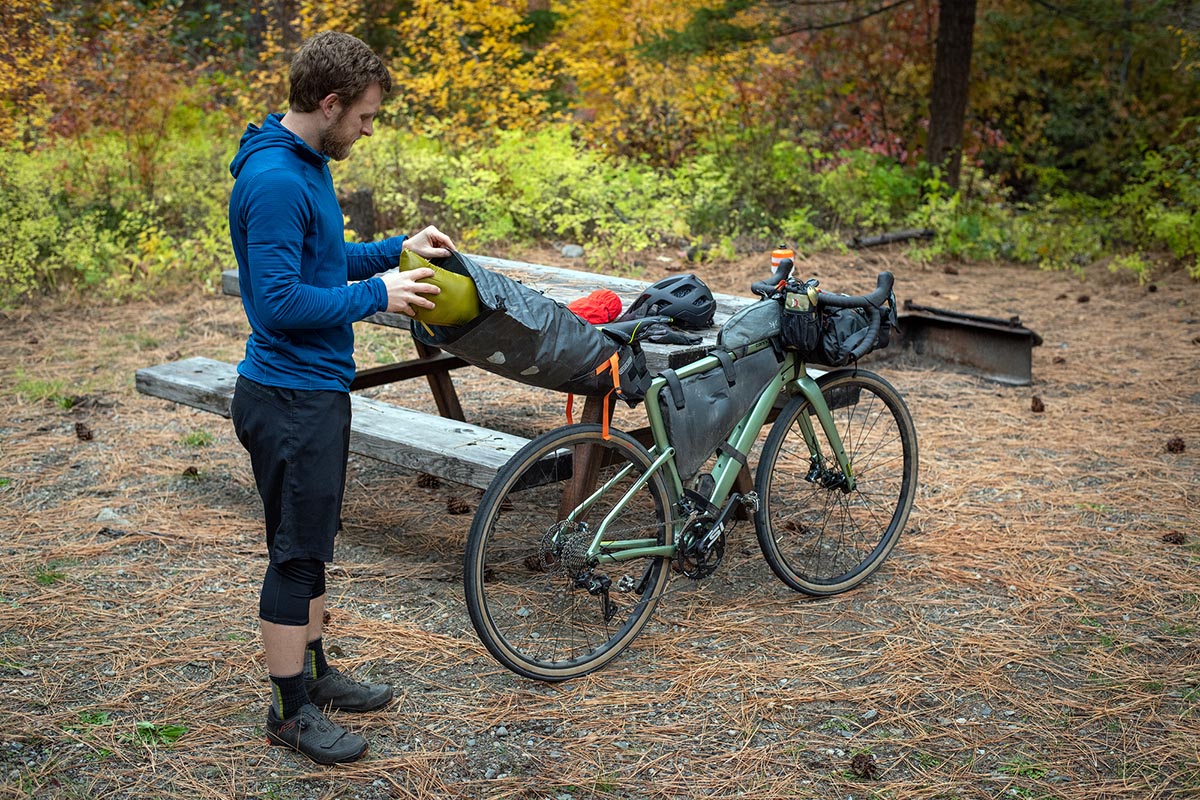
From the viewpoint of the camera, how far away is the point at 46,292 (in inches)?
322

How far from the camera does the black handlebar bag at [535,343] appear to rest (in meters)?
2.96

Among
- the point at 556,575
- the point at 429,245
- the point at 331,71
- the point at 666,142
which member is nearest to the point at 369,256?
the point at 429,245

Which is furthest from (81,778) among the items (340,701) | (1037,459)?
(1037,459)

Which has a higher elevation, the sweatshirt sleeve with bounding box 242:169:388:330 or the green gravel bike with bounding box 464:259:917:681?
the sweatshirt sleeve with bounding box 242:169:388:330

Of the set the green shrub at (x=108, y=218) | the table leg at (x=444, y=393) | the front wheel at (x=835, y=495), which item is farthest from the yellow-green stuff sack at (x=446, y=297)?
the green shrub at (x=108, y=218)

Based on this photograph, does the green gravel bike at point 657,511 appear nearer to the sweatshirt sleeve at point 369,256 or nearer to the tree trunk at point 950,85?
the sweatshirt sleeve at point 369,256

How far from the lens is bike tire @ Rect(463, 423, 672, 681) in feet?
10.2

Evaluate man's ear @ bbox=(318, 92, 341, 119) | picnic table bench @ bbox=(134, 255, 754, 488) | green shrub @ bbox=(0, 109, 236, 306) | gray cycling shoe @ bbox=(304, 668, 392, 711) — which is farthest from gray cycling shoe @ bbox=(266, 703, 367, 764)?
green shrub @ bbox=(0, 109, 236, 306)

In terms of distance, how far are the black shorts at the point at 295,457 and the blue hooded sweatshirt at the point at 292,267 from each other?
5 centimetres

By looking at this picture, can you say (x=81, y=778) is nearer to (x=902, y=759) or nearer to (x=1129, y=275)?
(x=902, y=759)

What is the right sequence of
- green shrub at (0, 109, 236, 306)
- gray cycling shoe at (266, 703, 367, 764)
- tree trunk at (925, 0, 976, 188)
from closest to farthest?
gray cycling shoe at (266, 703, 367, 764) → green shrub at (0, 109, 236, 306) → tree trunk at (925, 0, 976, 188)

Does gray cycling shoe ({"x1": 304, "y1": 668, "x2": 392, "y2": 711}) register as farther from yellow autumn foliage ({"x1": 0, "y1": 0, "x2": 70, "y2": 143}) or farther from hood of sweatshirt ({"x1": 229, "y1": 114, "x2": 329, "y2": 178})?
yellow autumn foliage ({"x1": 0, "y1": 0, "x2": 70, "y2": 143})

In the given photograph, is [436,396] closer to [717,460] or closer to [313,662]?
[717,460]

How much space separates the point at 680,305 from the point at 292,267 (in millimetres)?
1511
